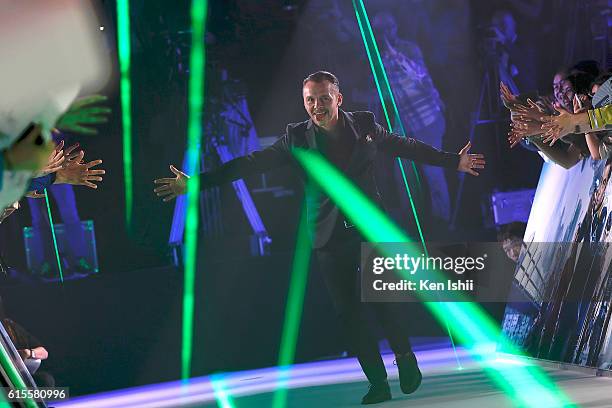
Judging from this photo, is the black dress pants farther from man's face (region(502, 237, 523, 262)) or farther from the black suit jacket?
man's face (region(502, 237, 523, 262))

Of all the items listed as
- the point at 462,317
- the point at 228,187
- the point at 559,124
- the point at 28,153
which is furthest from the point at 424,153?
the point at 28,153

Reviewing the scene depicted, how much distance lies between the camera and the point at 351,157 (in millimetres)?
5051

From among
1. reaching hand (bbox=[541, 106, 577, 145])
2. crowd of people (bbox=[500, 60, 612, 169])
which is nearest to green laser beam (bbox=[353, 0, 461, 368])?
crowd of people (bbox=[500, 60, 612, 169])

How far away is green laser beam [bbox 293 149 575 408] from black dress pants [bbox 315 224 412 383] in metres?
0.32

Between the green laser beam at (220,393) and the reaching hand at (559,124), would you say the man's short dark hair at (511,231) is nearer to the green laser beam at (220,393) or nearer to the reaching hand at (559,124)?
the reaching hand at (559,124)

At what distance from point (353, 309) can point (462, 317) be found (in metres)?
2.27

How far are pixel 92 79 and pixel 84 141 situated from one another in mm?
4570

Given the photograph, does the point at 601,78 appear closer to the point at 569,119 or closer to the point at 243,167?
the point at 569,119

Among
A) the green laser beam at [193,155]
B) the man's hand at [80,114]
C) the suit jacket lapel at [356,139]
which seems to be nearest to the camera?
the man's hand at [80,114]

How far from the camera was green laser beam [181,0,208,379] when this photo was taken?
19.9 ft

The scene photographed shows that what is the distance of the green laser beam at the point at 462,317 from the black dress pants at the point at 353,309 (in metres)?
0.32

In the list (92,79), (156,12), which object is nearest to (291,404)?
(156,12)

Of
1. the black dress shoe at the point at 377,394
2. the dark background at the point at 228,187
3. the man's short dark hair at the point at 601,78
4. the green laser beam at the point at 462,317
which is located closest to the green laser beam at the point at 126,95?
the dark background at the point at 228,187

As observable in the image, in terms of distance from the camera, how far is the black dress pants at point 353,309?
464 centimetres
